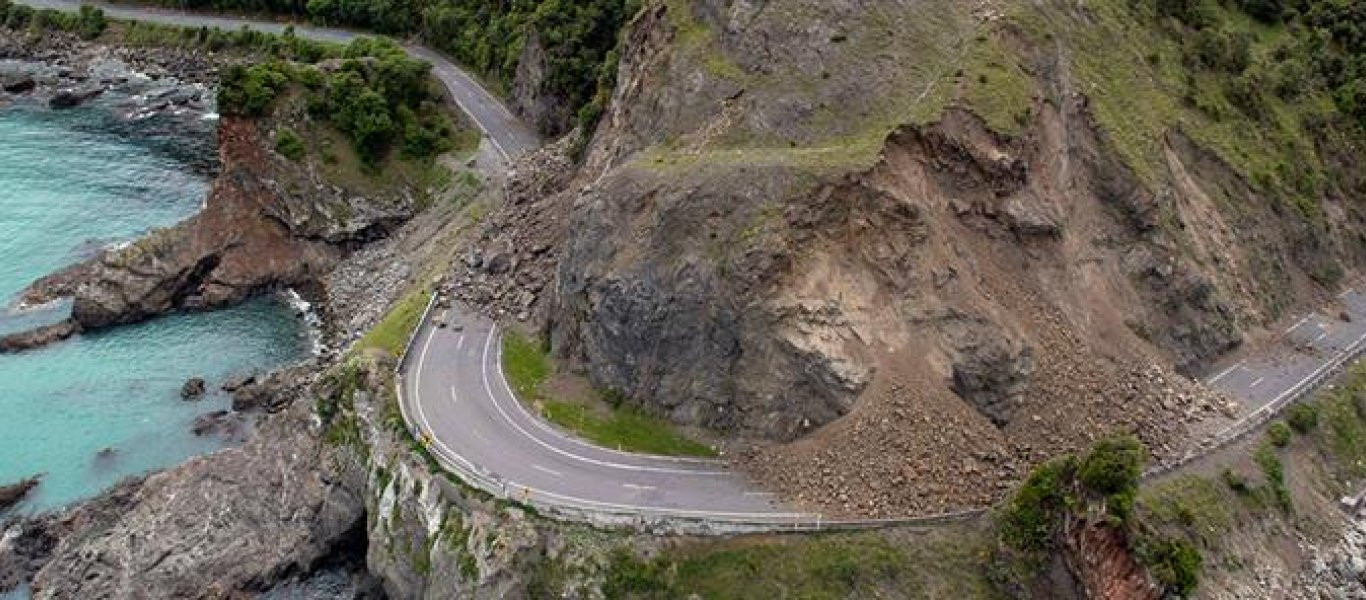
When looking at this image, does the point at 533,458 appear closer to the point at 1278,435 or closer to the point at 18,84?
the point at 1278,435

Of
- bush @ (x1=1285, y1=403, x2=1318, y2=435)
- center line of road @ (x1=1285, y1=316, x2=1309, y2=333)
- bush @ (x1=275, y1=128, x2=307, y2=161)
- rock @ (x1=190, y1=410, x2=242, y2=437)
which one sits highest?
bush @ (x1=275, y1=128, x2=307, y2=161)

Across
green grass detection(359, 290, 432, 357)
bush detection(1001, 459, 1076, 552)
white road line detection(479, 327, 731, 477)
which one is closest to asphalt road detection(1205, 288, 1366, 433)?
bush detection(1001, 459, 1076, 552)

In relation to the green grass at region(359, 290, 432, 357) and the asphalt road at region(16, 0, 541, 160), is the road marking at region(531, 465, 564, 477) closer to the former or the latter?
the green grass at region(359, 290, 432, 357)

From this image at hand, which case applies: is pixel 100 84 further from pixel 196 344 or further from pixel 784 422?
pixel 784 422

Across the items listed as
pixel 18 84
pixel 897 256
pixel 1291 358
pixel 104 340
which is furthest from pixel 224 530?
pixel 18 84

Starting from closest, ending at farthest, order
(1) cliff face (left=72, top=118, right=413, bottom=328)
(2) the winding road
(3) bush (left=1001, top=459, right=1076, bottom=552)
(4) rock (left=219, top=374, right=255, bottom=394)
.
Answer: (3) bush (left=1001, top=459, right=1076, bottom=552) → (2) the winding road → (4) rock (left=219, top=374, right=255, bottom=394) → (1) cliff face (left=72, top=118, right=413, bottom=328)

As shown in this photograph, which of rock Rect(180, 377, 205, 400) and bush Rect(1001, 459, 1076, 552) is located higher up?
bush Rect(1001, 459, 1076, 552)

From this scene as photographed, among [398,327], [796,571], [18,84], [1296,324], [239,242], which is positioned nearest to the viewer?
[796,571]

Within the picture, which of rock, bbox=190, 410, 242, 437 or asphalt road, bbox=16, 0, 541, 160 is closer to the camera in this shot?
rock, bbox=190, 410, 242, 437
